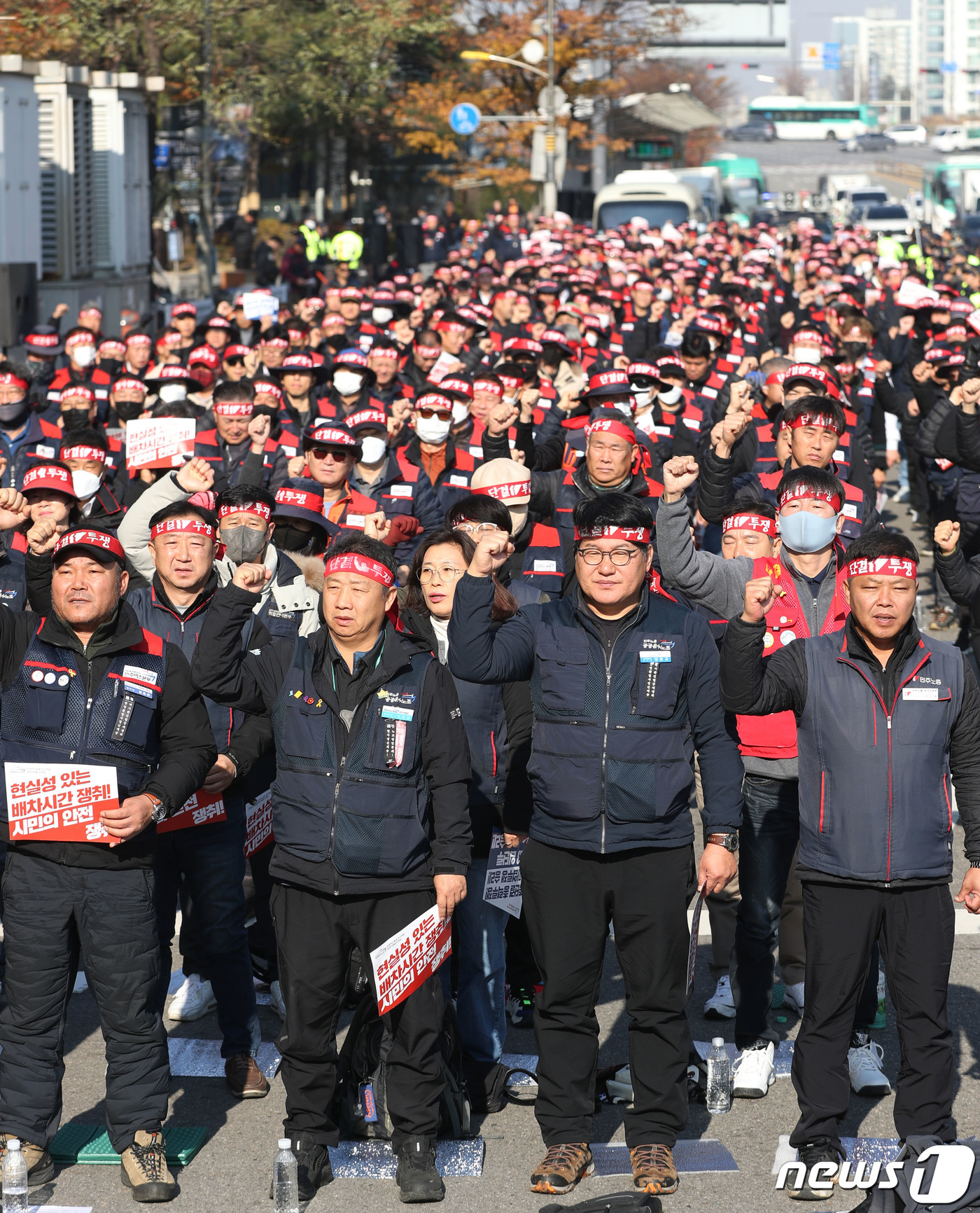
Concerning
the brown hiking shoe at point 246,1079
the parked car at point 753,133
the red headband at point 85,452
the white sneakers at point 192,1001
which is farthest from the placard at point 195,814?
the parked car at point 753,133

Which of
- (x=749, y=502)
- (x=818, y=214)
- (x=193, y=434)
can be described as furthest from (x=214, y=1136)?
(x=818, y=214)

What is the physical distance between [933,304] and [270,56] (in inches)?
1065

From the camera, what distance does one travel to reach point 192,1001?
6832 mm

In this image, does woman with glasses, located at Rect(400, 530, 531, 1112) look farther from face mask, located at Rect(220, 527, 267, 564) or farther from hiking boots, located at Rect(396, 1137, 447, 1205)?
face mask, located at Rect(220, 527, 267, 564)

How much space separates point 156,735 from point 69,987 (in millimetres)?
830

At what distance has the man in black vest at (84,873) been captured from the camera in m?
5.41

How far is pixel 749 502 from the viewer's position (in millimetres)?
6840

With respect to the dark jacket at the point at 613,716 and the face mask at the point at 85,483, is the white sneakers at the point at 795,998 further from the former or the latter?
the face mask at the point at 85,483

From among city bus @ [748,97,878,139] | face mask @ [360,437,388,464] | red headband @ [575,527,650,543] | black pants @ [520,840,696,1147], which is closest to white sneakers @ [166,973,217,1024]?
black pants @ [520,840,696,1147]

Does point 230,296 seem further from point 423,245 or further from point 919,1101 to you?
point 919,1101

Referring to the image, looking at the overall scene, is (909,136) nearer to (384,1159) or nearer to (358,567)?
(358,567)

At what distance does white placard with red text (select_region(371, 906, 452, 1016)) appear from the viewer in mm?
5281

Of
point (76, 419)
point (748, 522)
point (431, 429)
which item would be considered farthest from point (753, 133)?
point (748, 522)

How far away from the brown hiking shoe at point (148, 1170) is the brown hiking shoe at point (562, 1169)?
1131 mm
